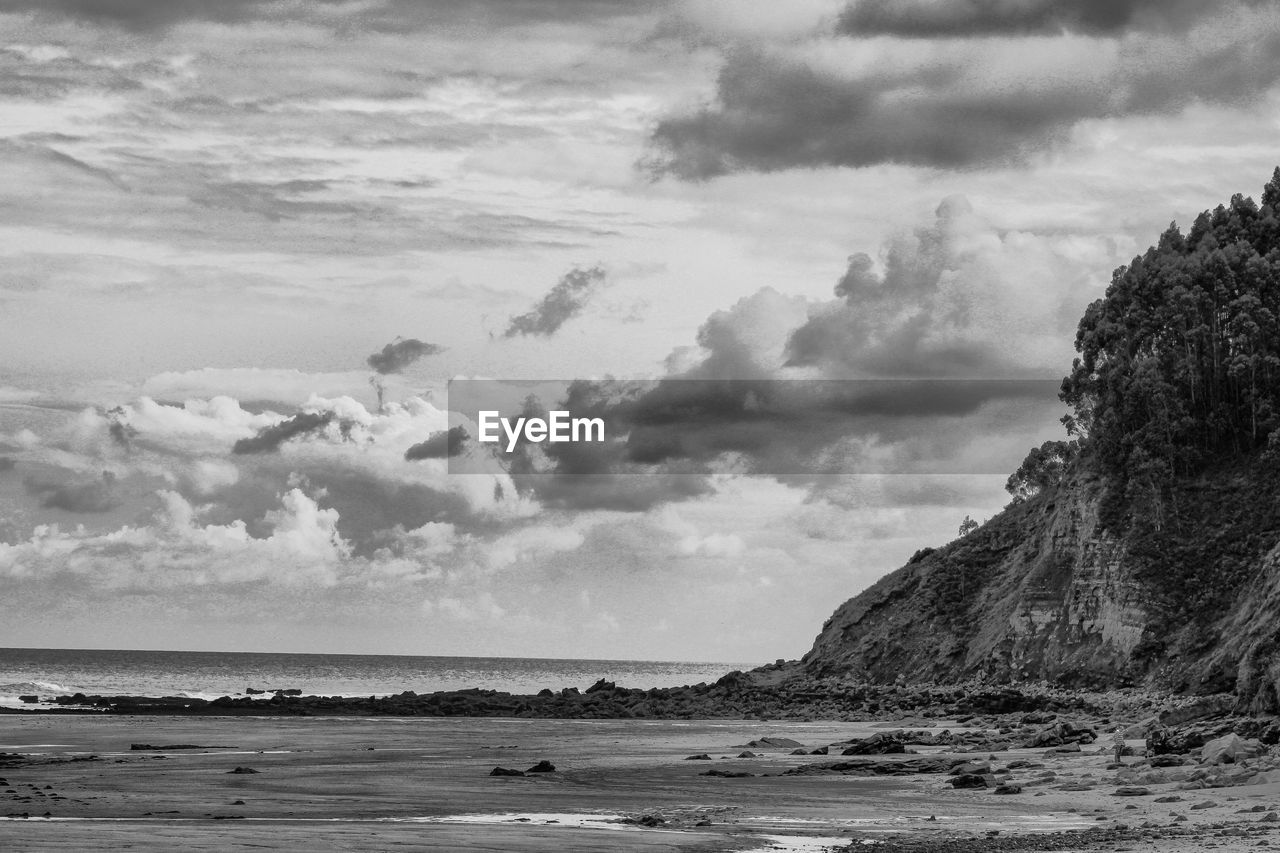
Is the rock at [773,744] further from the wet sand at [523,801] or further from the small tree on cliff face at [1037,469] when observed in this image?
the small tree on cliff face at [1037,469]

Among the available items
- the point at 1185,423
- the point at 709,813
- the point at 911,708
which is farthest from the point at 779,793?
the point at 1185,423

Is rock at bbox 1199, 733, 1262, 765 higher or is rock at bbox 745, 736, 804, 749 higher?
rock at bbox 1199, 733, 1262, 765

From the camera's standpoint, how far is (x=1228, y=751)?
3466 cm

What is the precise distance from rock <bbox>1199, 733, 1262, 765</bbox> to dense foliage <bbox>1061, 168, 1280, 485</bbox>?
45.9 metres

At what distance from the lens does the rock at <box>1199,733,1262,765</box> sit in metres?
34.5

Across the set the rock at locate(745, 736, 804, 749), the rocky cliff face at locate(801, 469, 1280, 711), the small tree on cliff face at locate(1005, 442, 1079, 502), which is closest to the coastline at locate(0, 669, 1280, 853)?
the rock at locate(745, 736, 804, 749)

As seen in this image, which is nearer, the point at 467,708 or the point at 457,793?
the point at 457,793

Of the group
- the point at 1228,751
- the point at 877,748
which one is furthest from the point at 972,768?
the point at 877,748

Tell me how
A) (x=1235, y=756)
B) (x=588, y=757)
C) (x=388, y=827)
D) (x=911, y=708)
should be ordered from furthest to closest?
(x=911, y=708), (x=588, y=757), (x=1235, y=756), (x=388, y=827)

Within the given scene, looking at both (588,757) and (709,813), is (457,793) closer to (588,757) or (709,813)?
(709,813)

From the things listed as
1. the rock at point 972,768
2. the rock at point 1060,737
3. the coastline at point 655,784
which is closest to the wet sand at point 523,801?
the coastline at point 655,784

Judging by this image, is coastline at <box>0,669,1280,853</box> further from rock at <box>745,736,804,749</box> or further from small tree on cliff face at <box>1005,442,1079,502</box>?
small tree on cliff face at <box>1005,442,1079,502</box>

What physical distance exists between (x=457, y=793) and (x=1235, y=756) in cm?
1884

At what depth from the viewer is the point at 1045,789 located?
34.9m
